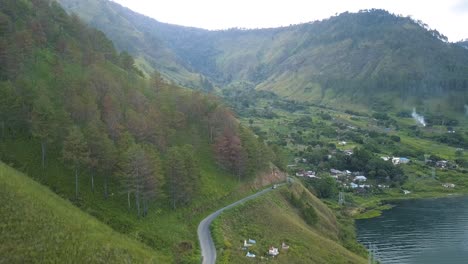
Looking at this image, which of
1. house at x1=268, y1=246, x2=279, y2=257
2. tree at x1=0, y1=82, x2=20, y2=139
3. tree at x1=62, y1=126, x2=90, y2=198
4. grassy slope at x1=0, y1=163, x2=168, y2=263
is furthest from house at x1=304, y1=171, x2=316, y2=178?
tree at x1=0, y1=82, x2=20, y2=139

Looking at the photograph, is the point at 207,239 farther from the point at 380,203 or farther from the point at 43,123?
the point at 380,203

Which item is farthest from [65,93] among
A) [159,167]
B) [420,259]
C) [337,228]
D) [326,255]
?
[420,259]

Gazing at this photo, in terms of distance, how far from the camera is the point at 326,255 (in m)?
70.6

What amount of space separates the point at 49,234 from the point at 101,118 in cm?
3579

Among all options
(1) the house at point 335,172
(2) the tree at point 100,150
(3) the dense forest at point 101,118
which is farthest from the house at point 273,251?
(1) the house at point 335,172

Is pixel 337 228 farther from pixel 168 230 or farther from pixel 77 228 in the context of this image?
pixel 77 228

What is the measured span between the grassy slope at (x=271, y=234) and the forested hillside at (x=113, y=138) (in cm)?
523

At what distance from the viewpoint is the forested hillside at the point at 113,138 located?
200ft

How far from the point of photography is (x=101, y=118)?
75.6 meters

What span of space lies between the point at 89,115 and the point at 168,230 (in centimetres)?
2762

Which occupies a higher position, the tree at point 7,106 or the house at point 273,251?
the tree at point 7,106

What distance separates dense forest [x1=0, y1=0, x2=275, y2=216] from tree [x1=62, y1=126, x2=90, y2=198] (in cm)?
16

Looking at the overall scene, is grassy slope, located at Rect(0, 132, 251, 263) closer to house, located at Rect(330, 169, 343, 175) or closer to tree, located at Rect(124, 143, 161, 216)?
tree, located at Rect(124, 143, 161, 216)

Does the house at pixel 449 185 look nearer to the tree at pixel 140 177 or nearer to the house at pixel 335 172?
the house at pixel 335 172
